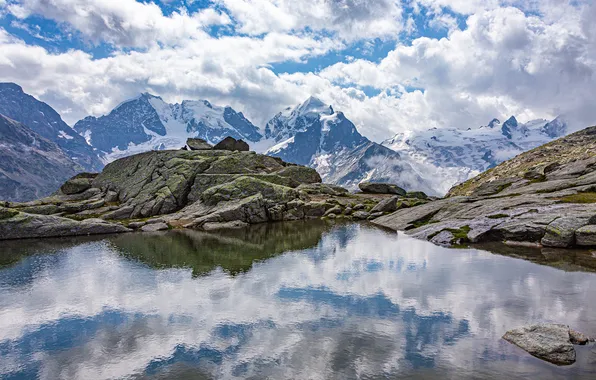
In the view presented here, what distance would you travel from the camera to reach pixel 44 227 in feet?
222

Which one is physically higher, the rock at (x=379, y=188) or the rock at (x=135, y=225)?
the rock at (x=379, y=188)

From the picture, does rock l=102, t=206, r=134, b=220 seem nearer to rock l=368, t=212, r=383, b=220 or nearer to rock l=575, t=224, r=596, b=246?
rock l=368, t=212, r=383, b=220

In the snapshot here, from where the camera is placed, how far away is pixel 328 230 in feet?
244

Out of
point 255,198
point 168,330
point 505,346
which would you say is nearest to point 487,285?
point 505,346

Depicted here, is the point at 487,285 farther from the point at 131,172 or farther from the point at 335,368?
the point at 131,172

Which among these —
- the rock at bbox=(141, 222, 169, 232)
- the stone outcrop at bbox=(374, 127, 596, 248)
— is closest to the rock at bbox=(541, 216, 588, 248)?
the stone outcrop at bbox=(374, 127, 596, 248)

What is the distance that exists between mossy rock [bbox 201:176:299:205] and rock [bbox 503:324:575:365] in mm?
74008

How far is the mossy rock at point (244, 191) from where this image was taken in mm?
90062

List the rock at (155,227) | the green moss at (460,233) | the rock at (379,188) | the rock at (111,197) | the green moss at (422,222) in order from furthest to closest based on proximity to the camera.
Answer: the rock at (379,188)
the rock at (111,197)
the rock at (155,227)
the green moss at (422,222)
the green moss at (460,233)

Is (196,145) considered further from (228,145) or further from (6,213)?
(6,213)

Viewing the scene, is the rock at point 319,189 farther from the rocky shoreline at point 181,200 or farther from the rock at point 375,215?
the rock at point 375,215

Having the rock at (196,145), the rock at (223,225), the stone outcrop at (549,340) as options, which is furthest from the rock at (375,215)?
the rock at (196,145)

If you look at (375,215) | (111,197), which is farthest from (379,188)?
(111,197)

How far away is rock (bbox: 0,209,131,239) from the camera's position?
2559 inches
